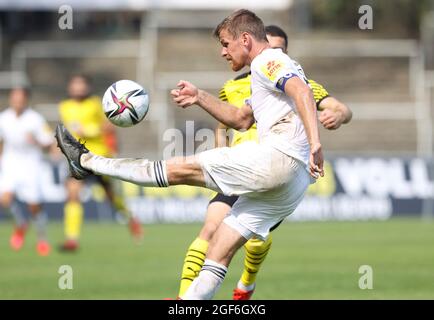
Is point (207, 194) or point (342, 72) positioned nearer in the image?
point (207, 194)

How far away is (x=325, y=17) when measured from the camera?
1300 inches

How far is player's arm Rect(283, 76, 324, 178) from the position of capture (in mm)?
6926

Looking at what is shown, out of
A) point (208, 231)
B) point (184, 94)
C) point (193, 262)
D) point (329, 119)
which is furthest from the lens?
point (208, 231)

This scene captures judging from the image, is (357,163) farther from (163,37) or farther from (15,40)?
(15,40)

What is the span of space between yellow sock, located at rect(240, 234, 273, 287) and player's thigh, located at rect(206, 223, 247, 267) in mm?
1422

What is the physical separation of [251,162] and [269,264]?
6.69 metres

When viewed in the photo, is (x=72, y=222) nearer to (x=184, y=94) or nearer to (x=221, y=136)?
(x=221, y=136)

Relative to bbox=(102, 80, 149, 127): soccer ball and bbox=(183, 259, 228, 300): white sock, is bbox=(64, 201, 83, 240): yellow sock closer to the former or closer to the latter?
bbox=(102, 80, 149, 127): soccer ball

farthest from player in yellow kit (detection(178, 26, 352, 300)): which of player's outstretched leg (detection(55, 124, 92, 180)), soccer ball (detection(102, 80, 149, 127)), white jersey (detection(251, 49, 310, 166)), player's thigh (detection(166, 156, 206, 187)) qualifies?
player's outstretched leg (detection(55, 124, 92, 180))

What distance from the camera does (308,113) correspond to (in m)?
7.02

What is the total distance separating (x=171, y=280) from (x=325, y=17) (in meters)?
22.7

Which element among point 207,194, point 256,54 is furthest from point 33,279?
point 207,194

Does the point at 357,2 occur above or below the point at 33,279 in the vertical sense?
above

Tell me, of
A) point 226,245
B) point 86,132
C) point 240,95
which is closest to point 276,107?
point 226,245
